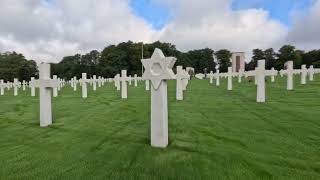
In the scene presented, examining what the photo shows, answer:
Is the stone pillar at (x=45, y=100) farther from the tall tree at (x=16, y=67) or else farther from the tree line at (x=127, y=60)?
the tall tree at (x=16, y=67)

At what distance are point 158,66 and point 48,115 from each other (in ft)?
13.5

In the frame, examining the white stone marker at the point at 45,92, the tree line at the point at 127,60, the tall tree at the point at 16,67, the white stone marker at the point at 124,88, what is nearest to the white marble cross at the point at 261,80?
the white stone marker at the point at 124,88

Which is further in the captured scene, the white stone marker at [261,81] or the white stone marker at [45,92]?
the white stone marker at [261,81]

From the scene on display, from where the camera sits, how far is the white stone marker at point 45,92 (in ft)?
30.2

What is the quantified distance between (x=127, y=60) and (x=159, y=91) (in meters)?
87.6

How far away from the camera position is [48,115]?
9.31m

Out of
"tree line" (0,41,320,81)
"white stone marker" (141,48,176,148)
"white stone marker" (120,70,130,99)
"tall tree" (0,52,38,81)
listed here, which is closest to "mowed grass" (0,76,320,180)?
"white stone marker" (141,48,176,148)

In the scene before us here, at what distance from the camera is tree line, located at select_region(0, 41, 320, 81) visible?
86125mm

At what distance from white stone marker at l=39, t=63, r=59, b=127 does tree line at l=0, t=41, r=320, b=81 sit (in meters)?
68.4

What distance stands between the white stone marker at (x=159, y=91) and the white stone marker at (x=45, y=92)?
149 inches

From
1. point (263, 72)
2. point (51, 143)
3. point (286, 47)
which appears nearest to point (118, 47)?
point (286, 47)

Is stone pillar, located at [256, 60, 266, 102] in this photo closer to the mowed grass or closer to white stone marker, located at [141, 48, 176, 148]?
the mowed grass

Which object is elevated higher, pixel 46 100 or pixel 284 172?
pixel 46 100

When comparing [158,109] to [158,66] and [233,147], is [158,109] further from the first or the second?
[233,147]
